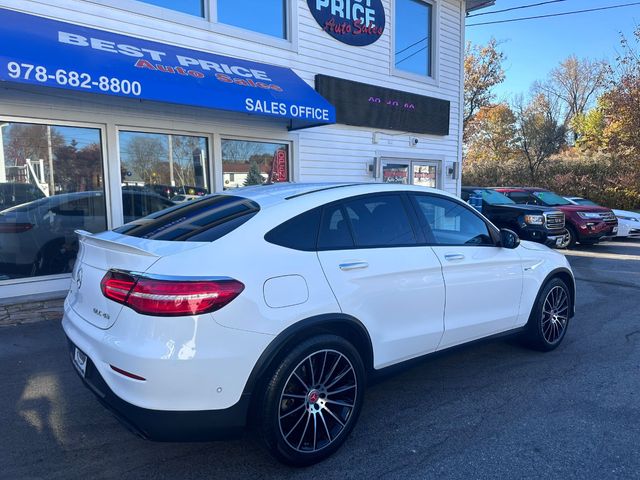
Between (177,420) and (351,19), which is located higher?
(351,19)

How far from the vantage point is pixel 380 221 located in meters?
3.29

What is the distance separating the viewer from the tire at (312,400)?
2564 mm

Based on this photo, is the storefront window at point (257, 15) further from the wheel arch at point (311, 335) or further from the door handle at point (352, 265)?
the wheel arch at point (311, 335)

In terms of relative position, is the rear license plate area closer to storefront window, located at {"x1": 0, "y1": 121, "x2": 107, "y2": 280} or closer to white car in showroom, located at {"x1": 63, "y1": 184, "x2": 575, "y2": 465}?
white car in showroom, located at {"x1": 63, "y1": 184, "x2": 575, "y2": 465}

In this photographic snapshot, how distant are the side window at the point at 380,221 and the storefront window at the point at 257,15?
5294 mm

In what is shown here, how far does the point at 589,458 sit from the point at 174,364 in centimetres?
259

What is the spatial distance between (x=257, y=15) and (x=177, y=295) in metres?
6.66

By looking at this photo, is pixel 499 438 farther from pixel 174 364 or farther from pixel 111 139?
pixel 111 139

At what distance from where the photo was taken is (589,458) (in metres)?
2.85

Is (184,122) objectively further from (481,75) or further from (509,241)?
(481,75)

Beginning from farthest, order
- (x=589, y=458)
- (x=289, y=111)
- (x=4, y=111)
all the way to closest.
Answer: (x=289, y=111) < (x=4, y=111) < (x=589, y=458)

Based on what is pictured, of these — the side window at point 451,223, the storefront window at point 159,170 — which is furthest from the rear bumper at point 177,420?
the storefront window at point 159,170

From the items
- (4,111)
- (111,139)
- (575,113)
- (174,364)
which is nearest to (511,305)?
(174,364)

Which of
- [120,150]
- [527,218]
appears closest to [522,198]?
[527,218]
